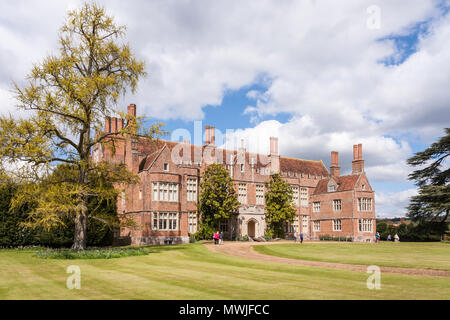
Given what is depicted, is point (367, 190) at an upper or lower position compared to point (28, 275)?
upper

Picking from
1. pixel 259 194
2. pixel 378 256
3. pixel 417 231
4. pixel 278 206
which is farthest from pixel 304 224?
pixel 378 256

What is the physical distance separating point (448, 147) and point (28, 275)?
40.4 meters

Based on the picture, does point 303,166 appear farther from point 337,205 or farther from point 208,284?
point 208,284

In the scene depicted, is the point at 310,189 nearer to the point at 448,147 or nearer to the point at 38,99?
the point at 448,147

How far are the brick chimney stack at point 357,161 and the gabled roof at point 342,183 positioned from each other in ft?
5.42

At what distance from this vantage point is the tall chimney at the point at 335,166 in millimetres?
53094

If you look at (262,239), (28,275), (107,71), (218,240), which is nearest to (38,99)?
(107,71)

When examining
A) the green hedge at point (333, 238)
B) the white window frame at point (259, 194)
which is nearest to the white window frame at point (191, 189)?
the white window frame at point (259, 194)

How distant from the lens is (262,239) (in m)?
42.8

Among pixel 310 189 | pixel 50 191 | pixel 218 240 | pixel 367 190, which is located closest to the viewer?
pixel 50 191

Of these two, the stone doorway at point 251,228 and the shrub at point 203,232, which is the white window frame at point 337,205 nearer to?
the stone doorway at point 251,228

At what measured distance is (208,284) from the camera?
12.7 metres

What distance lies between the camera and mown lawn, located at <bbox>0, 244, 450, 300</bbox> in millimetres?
10773

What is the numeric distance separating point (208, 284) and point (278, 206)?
3242 centimetres
